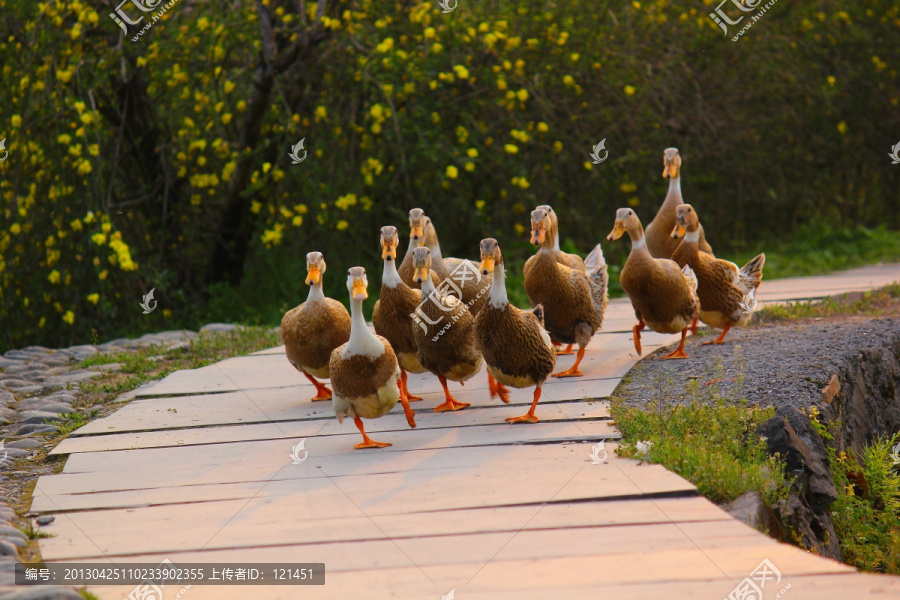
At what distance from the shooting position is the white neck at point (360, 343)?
4.52 m

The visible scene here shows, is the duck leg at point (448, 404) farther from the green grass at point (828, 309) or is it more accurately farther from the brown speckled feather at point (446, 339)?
the green grass at point (828, 309)

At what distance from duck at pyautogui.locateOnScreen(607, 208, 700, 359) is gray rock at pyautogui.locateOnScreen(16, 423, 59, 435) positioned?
3.56m

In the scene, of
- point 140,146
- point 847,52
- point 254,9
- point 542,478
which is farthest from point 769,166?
point 542,478

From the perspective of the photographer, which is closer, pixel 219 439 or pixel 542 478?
pixel 542 478

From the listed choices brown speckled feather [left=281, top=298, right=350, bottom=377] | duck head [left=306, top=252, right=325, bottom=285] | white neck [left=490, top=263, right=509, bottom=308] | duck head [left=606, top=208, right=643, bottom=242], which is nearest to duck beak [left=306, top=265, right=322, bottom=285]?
→ duck head [left=306, top=252, right=325, bottom=285]

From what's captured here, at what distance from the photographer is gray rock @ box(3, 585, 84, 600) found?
9.43 feet

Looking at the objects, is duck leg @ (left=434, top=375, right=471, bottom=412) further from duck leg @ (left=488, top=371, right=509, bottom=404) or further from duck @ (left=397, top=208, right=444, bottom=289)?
duck @ (left=397, top=208, right=444, bottom=289)

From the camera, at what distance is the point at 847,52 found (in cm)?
1191

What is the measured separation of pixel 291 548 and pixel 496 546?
76 centimetres

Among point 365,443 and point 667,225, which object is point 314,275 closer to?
point 365,443

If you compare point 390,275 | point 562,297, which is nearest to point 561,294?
point 562,297

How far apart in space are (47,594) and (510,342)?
2.59m

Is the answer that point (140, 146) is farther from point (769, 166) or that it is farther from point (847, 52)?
point (847, 52)

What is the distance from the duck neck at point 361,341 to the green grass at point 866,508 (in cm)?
223
